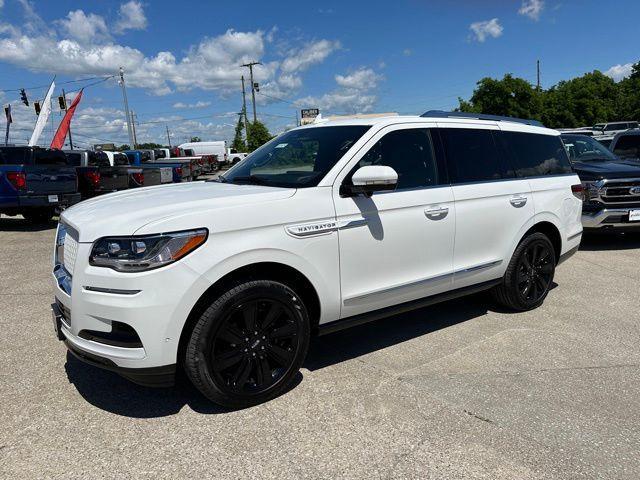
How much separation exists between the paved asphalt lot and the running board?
0.37 m

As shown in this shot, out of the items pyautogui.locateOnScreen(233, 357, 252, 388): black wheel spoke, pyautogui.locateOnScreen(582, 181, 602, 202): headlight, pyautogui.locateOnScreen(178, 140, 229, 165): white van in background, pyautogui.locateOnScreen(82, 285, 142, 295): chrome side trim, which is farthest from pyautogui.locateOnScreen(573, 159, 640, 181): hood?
pyautogui.locateOnScreen(178, 140, 229, 165): white van in background

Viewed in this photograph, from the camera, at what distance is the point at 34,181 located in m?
10.4

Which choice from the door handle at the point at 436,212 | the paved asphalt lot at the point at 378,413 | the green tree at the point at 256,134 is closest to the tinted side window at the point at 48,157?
the paved asphalt lot at the point at 378,413

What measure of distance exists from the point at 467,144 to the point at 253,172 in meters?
1.91

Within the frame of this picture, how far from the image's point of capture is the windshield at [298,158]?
3648mm

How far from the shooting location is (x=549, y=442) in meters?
2.83

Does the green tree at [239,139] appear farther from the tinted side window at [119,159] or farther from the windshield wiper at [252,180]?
the windshield wiper at [252,180]

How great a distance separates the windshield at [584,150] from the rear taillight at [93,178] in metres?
10.4

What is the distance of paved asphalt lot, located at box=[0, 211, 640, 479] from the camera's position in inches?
105

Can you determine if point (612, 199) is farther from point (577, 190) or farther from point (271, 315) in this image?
point (271, 315)

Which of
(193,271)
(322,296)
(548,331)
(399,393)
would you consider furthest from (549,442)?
(193,271)

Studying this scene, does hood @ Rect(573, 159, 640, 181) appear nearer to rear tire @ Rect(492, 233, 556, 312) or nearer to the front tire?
rear tire @ Rect(492, 233, 556, 312)

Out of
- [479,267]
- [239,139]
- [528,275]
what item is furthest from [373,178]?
[239,139]

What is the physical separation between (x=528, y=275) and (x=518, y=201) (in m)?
0.79
